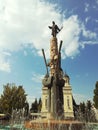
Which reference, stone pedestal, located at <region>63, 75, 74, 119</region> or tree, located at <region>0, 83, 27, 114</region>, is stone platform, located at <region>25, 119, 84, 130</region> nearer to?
tree, located at <region>0, 83, 27, 114</region>

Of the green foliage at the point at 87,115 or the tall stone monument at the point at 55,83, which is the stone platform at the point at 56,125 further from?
the green foliage at the point at 87,115

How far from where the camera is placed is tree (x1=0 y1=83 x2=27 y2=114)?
116 ft

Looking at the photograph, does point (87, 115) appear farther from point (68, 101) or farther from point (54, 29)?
point (54, 29)

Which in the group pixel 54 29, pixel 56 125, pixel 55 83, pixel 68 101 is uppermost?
pixel 54 29

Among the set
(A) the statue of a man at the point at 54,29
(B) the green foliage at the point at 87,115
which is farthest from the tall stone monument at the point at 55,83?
(B) the green foliage at the point at 87,115

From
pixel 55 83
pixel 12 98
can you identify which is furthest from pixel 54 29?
pixel 12 98

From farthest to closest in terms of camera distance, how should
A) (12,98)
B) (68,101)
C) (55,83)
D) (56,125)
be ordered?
(68,101)
(12,98)
(55,83)
(56,125)

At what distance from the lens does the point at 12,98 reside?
36531 mm

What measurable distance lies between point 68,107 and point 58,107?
142 feet

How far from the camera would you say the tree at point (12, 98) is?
35.4 meters

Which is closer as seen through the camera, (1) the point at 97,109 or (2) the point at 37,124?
(2) the point at 37,124

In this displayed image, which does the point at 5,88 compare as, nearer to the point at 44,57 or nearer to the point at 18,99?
the point at 18,99

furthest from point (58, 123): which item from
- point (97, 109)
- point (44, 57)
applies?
point (97, 109)

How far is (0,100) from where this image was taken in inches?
1421
